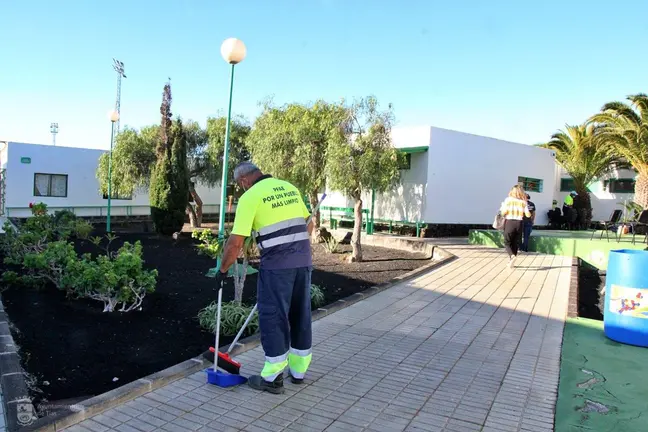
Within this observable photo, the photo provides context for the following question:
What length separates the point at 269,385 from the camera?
3578mm

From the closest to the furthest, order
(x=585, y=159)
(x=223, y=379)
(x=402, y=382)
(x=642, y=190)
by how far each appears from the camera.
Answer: (x=223, y=379)
(x=402, y=382)
(x=642, y=190)
(x=585, y=159)

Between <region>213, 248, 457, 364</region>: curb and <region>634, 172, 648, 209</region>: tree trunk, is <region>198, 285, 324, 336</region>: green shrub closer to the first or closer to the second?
<region>213, 248, 457, 364</region>: curb

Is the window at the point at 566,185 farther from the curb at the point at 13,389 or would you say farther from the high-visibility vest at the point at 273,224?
the curb at the point at 13,389

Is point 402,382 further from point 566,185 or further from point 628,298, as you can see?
point 566,185

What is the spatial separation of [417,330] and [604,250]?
812cm

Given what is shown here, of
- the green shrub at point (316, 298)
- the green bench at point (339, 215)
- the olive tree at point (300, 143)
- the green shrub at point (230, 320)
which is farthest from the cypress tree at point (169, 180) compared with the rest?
the green shrub at point (230, 320)

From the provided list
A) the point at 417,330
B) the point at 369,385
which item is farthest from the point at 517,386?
the point at 417,330

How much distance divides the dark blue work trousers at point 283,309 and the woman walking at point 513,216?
7.13 meters

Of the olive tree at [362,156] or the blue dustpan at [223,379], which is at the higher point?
the olive tree at [362,156]

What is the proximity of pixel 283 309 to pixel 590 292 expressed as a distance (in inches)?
317

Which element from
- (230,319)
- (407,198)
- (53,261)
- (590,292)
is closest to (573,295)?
(590,292)

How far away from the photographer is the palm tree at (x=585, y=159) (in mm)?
21328

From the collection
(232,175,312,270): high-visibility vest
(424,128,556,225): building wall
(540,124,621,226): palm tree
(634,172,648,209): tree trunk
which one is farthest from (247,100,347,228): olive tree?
(540,124,621,226): palm tree

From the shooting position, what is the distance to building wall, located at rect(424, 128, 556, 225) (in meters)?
15.7
